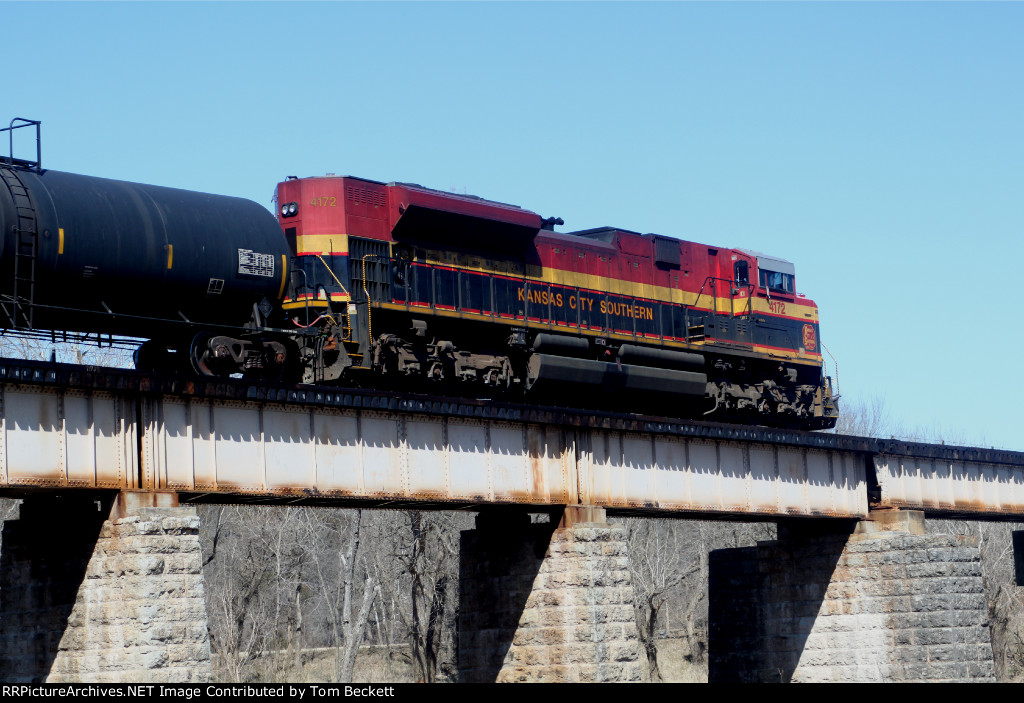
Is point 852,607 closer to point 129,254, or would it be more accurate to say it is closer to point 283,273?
point 283,273

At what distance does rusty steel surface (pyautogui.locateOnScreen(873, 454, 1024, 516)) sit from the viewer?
35.4 meters

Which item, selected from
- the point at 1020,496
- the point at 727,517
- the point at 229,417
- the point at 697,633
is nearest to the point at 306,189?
the point at 229,417

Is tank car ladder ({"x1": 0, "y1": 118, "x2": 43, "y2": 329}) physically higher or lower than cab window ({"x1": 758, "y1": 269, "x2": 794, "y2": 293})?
lower

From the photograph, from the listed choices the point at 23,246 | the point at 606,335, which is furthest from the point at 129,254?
the point at 606,335

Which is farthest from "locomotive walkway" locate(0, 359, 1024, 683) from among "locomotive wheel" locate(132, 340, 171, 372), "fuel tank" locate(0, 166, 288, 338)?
"locomotive wheel" locate(132, 340, 171, 372)

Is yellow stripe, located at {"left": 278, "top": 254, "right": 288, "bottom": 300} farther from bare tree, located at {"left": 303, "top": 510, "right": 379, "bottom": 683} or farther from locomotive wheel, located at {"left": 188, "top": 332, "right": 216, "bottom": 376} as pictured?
bare tree, located at {"left": 303, "top": 510, "right": 379, "bottom": 683}

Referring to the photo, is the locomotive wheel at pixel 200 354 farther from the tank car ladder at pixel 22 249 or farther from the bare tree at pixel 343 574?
the bare tree at pixel 343 574

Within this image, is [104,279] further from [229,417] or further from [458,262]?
[458,262]

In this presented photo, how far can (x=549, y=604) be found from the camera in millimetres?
26750

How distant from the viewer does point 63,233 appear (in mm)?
19594

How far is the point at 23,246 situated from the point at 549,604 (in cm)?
1294

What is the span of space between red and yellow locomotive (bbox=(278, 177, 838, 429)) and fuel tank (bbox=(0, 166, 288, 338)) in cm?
159

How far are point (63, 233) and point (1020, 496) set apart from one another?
99.5 feet

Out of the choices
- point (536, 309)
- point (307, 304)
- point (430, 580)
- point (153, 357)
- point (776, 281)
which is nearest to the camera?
point (153, 357)
